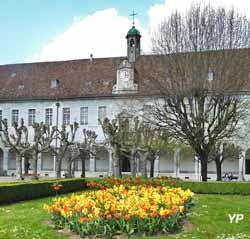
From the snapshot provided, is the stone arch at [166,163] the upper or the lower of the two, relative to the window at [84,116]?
lower

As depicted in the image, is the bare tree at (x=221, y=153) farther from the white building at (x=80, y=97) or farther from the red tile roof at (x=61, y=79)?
the red tile roof at (x=61, y=79)

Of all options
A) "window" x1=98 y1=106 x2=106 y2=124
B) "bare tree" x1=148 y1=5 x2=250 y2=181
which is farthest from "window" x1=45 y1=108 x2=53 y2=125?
"bare tree" x1=148 y1=5 x2=250 y2=181

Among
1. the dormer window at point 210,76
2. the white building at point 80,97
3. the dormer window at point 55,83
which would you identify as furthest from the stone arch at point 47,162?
the dormer window at point 210,76

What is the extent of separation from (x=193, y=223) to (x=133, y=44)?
3667 centimetres

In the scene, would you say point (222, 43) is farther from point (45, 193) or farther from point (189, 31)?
point (45, 193)

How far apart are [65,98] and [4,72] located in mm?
9271

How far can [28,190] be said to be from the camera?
55.9 feet

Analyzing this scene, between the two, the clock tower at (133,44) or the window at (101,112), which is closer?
the window at (101,112)

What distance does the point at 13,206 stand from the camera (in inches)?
583

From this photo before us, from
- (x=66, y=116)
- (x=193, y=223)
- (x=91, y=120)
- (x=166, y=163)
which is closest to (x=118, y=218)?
(x=193, y=223)

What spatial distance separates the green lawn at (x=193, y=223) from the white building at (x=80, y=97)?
26374mm

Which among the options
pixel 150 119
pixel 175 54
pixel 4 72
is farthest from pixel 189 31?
pixel 4 72

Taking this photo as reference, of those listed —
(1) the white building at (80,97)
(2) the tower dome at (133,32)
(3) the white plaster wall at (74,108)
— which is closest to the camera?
(1) the white building at (80,97)

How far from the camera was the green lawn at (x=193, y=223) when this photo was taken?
9012 millimetres
